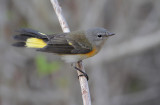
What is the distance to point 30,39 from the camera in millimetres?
3822

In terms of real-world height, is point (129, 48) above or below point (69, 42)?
above

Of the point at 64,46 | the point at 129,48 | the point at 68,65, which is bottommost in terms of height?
the point at 64,46

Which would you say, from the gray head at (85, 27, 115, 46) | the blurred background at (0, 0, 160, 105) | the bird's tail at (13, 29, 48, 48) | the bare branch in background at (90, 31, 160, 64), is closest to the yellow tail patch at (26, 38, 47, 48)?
the bird's tail at (13, 29, 48, 48)

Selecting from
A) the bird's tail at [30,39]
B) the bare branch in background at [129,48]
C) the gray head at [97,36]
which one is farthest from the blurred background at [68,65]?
the gray head at [97,36]

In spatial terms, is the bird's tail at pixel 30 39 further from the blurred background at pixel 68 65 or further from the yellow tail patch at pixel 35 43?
the blurred background at pixel 68 65

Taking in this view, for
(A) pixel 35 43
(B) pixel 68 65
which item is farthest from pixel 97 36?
(B) pixel 68 65

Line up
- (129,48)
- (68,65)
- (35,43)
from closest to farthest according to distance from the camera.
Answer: (35,43)
(68,65)
(129,48)

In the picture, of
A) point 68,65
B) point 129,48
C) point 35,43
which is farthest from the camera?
point 129,48

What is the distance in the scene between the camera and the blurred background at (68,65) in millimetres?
5164

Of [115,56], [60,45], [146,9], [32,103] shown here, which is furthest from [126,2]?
[32,103]

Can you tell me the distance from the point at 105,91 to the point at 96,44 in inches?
60.3

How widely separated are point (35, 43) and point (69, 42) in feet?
1.56

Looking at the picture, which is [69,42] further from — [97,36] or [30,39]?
[30,39]

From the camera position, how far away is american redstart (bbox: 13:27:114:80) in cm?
376
